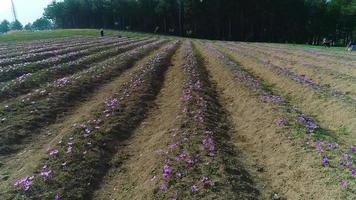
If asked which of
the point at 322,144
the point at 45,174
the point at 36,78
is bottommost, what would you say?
the point at 45,174

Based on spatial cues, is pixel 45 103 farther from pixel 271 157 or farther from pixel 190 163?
pixel 271 157

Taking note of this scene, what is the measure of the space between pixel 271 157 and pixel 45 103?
12.6m

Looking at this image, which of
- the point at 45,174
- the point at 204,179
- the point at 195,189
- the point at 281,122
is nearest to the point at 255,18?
the point at 281,122

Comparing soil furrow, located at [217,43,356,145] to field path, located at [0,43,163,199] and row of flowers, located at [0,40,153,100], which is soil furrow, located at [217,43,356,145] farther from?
row of flowers, located at [0,40,153,100]

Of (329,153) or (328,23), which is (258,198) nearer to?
(329,153)

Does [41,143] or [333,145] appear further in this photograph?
[41,143]

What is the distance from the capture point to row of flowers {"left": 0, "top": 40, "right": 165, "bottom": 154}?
47.0 ft

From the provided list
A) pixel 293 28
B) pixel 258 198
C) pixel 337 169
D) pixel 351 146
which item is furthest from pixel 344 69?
pixel 293 28

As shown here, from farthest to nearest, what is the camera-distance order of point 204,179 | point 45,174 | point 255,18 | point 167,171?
point 255,18
point 167,171
point 45,174
point 204,179

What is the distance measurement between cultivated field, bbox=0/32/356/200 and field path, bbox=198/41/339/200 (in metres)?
0.04

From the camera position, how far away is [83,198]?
9688 millimetres

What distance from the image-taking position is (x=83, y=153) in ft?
39.6

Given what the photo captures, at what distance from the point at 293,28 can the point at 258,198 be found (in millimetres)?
112462

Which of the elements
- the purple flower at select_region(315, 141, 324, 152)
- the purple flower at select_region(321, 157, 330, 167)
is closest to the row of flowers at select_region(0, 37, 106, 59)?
the purple flower at select_region(315, 141, 324, 152)
